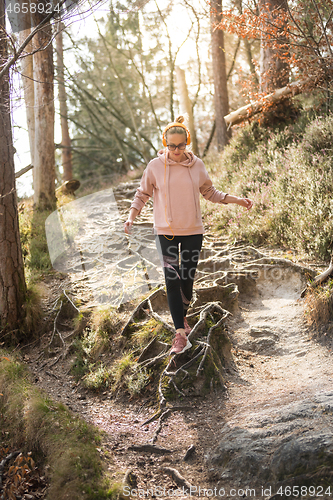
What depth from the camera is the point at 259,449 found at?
8.84 feet

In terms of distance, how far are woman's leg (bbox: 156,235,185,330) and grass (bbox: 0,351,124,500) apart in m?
1.37

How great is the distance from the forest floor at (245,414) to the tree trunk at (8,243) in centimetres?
63

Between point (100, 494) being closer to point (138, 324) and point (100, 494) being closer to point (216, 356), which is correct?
point (216, 356)

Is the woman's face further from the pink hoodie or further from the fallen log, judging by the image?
the fallen log

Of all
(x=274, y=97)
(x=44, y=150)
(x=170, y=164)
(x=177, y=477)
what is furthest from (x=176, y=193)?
(x=44, y=150)

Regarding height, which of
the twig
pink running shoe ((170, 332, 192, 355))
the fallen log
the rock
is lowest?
the twig

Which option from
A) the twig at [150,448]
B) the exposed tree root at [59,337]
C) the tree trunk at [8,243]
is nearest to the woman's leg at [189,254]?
the twig at [150,448]

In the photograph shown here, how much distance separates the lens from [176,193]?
137 inches

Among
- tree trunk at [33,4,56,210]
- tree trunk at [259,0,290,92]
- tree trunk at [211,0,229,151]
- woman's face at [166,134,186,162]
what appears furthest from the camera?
tree trunk at [211,0,229,151]

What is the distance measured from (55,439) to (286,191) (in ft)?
18.2

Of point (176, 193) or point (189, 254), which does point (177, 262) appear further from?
point (176, 193)

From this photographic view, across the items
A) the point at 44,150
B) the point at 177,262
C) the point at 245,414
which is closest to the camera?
the point at 245,414

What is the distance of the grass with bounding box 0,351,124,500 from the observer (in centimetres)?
264

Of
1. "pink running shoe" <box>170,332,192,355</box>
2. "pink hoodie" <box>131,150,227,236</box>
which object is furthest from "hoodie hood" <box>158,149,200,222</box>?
"pink running shoe" <box>170,332,192,355</box>
